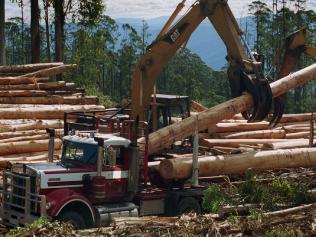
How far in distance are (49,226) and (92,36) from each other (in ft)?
106

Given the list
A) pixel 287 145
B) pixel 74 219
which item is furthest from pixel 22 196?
pixel 287 145

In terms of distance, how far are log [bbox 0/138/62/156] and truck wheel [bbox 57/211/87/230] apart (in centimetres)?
544

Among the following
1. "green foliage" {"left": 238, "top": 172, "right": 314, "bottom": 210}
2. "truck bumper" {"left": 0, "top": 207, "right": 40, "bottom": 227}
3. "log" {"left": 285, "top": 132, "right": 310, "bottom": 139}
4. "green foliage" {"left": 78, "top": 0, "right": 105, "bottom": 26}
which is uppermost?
"green foliage" {"left": 78, "top": 0, "right": 105, "bottom": 26}

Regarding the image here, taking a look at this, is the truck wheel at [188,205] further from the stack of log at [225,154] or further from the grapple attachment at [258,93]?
the grapple attachment at [258,93]

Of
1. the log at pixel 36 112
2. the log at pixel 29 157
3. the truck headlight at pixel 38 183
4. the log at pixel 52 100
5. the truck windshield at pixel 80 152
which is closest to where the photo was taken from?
the truck headlight at pixel 38 183

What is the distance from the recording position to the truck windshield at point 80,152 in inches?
521

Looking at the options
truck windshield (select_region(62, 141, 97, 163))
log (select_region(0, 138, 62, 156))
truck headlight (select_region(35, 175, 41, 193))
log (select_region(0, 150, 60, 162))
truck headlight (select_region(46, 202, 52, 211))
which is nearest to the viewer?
truck headlight (select_region(46, 202, 52, 211))

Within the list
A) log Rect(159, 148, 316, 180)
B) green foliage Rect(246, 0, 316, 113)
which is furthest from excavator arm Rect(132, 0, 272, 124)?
green foliage Rect(246, 0, 316, 113)

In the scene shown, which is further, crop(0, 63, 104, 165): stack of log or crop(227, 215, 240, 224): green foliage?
crop(0, 63, 104, 165): stack of log

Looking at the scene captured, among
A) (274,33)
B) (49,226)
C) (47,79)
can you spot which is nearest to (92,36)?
(47,79)

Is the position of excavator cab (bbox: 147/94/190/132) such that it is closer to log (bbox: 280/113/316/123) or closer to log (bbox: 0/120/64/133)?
log (bbox: 0/120/64/133)

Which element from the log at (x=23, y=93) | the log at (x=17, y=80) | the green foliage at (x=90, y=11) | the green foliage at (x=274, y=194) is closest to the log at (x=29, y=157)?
the log at (x=23, y=93)

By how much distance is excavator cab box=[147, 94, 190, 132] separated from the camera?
18219 millimetres

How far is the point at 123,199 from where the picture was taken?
45.0ft
